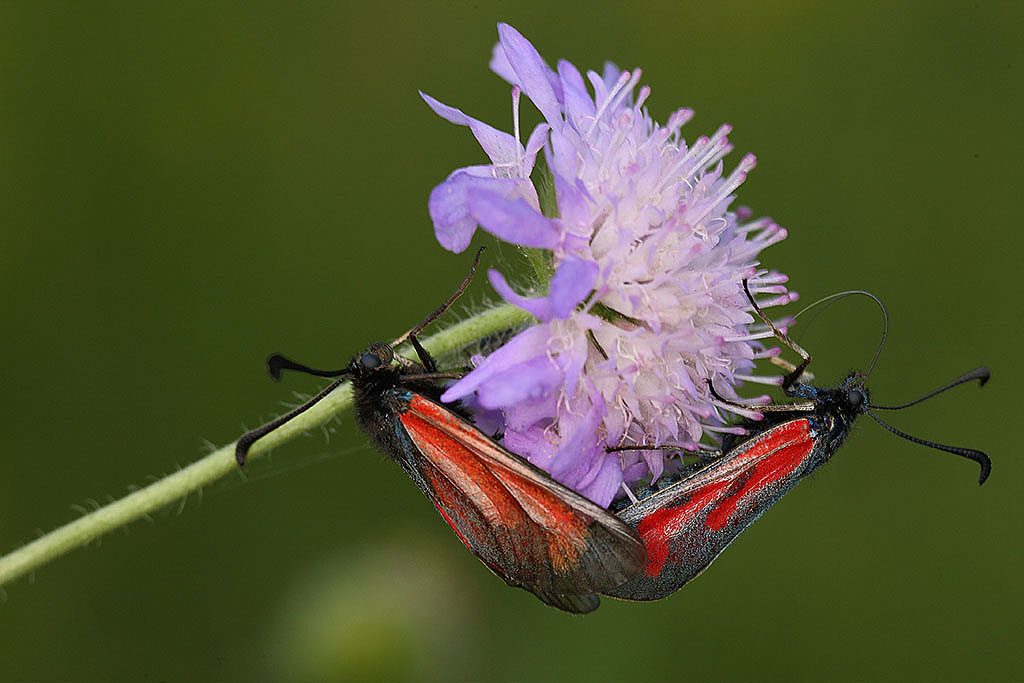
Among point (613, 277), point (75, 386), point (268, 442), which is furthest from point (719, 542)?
point (75, 386)

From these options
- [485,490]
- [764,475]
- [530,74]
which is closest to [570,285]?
[485,490]

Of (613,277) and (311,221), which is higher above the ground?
(311,221)

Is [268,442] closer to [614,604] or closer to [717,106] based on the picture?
[614,604]

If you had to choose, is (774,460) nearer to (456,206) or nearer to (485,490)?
(485,490)

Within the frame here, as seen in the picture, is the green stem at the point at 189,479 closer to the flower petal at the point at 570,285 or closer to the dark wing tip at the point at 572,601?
the flower petal at the point at 570,285

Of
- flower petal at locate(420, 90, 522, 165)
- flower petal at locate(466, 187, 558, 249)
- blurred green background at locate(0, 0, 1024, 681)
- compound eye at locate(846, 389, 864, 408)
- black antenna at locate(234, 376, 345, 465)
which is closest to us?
flower petal at locate(466, 187, 558, 249)

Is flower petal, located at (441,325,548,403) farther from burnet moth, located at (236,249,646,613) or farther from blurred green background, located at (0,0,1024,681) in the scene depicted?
blurred green background, located at (0,0,1024,681)

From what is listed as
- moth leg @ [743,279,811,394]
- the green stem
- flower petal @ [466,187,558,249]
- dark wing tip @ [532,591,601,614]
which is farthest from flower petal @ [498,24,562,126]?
dark wing tip @ [532,591,601,614]
